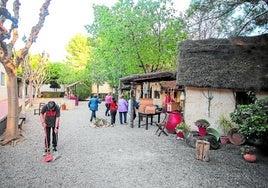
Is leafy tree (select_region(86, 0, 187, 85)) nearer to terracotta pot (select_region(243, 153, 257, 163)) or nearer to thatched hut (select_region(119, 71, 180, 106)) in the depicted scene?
thatched hut (select_region(119, 71, 180, 106))

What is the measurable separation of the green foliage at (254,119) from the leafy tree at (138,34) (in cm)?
1292

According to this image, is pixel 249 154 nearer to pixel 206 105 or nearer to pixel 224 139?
pixel 224 139

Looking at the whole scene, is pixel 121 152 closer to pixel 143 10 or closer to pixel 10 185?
pixel 10 185

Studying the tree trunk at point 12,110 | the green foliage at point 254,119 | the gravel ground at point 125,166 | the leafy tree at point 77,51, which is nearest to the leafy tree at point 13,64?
the tree trunk at point 12,110

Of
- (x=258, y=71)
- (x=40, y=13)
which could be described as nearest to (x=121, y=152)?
(x=40, y=13)

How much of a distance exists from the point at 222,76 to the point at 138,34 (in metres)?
10.5

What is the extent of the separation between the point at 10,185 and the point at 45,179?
70 cm

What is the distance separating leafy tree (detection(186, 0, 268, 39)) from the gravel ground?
3.88 metres

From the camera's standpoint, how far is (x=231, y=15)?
7.64m

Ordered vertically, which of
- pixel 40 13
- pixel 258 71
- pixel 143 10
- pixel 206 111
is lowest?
pixel 206 111

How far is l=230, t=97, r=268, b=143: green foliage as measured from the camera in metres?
7.27

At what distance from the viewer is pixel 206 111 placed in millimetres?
11680

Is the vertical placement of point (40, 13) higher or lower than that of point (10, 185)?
higher

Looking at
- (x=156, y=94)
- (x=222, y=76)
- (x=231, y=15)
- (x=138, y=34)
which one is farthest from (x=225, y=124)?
(x=156, y=94)
